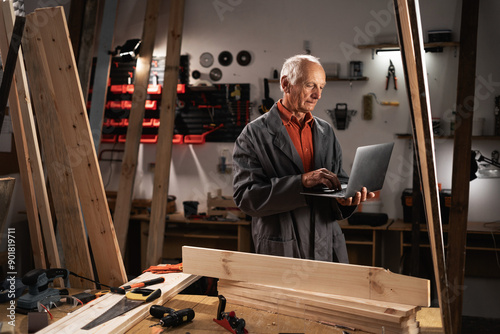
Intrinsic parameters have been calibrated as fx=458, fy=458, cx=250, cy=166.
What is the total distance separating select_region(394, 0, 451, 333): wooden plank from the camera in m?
1.06

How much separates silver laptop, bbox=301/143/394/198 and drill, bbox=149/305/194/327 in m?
0.75

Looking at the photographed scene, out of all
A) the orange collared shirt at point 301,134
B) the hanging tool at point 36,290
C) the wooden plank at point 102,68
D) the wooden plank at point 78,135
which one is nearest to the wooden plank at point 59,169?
the wooden plank at point 78,135

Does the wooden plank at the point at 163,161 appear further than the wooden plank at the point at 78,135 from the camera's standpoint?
Yes

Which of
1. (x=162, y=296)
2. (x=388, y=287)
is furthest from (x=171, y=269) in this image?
(x=388, y=287)

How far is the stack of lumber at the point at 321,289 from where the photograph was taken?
4.78ft

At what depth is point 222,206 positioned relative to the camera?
453cm

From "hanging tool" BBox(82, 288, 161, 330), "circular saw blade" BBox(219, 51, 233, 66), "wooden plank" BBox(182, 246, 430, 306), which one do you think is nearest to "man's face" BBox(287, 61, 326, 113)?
"wooden plank" BBox(182, 246, 430, 306)

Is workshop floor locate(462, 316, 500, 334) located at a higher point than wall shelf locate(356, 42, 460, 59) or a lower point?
lower

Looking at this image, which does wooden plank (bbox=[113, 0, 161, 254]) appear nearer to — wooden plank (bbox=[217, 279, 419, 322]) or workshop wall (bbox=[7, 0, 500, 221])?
workshop wall (bbox=[7, 0, 500, 221])

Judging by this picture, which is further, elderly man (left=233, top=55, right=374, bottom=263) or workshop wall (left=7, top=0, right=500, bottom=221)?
workshop wall (left=7, top=0, right=500, bottom=221)

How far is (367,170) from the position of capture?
1.87 meters

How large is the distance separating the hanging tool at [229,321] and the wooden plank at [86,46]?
3.27m

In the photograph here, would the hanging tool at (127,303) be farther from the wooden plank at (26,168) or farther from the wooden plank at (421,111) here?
the wooden plank at (421,111)

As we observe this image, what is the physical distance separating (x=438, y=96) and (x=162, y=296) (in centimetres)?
368
